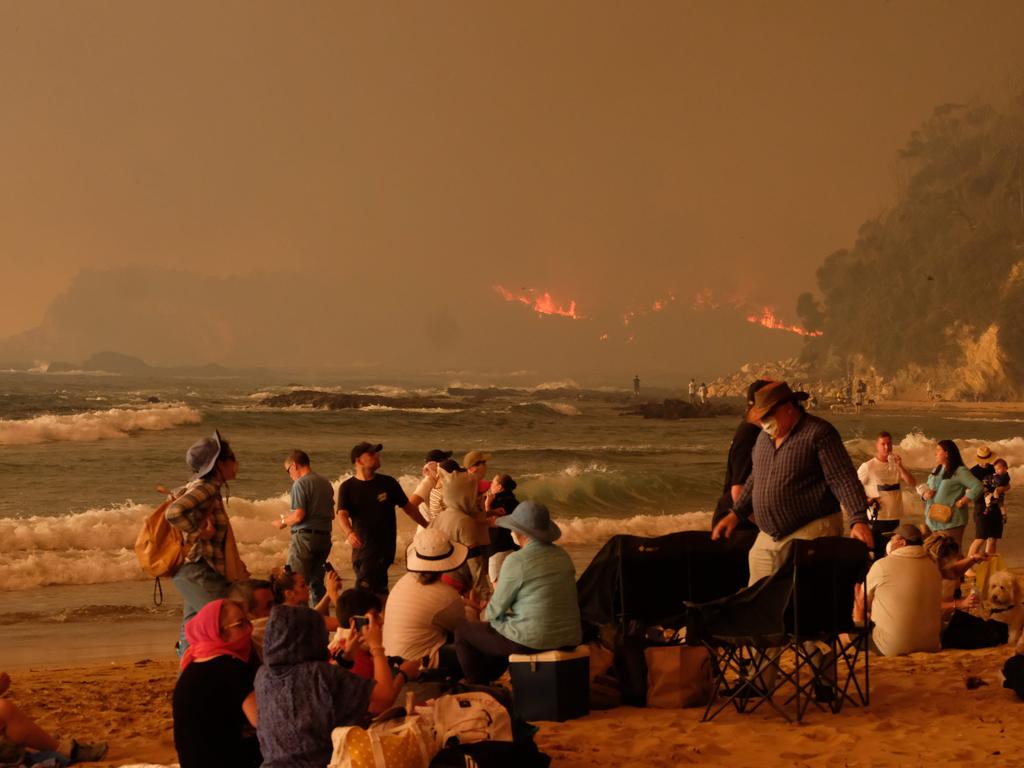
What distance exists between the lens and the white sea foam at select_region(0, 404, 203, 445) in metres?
37.9

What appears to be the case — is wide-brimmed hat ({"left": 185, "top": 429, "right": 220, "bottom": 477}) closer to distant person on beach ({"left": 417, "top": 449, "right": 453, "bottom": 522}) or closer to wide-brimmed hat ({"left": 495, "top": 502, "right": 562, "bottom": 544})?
wide-brimmed hat ({"left": 495, "top": 502, "right": 562, "bottom": 544})

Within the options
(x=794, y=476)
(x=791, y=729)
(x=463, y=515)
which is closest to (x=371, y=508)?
(x=463, y=515)

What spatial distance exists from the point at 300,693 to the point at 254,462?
30.3 metres

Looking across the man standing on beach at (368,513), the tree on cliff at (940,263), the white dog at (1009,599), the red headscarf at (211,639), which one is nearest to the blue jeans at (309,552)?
the man standing on beach at (368,513)

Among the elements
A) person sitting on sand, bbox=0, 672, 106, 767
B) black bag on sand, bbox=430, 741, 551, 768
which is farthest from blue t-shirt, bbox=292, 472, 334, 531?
black bag on sand, bbox=430, 741, 551, 768

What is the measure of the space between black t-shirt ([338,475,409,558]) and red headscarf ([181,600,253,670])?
132 inches

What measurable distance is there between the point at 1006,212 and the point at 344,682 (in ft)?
236

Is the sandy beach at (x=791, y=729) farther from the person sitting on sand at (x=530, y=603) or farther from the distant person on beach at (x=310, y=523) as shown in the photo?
the distant person on beach at (x=310, y=523)

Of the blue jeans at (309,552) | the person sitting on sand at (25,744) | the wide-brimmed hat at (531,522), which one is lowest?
the person sitting on sand at (25,744)

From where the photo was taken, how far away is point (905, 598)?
6016mm

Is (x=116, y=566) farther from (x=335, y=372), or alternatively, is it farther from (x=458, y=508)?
(x=335, y=372)

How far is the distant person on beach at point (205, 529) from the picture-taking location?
189 inches

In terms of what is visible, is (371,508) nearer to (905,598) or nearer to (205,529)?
(205,529)

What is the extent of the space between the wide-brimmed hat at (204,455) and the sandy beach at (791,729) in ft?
3.89
